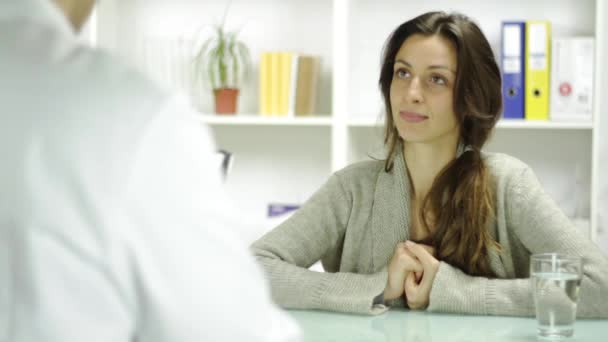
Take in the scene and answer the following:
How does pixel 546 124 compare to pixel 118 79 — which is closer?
pixel 118 79

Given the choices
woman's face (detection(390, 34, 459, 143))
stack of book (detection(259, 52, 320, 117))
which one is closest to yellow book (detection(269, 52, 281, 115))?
stack of book (detection(259, 52, 320, 117))

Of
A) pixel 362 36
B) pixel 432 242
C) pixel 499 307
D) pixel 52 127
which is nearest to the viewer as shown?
pixel 52 127

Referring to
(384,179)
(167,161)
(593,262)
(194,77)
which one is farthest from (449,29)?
(194,77)

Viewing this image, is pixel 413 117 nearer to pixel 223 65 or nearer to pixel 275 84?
pixel 275 84

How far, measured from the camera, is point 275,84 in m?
3.55

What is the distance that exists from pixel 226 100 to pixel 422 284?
1950mm

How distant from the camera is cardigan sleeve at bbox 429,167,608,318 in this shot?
1.75 m

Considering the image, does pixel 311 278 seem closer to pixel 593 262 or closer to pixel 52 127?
pixel 593 262

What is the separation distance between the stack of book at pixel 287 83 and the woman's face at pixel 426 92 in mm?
1415

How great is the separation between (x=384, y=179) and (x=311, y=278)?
0.39 m

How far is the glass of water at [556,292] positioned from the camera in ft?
4.99

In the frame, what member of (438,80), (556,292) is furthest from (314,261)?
(556,292)

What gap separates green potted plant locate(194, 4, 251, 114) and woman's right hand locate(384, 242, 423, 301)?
1.85 m

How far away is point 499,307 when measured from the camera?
175 cm
